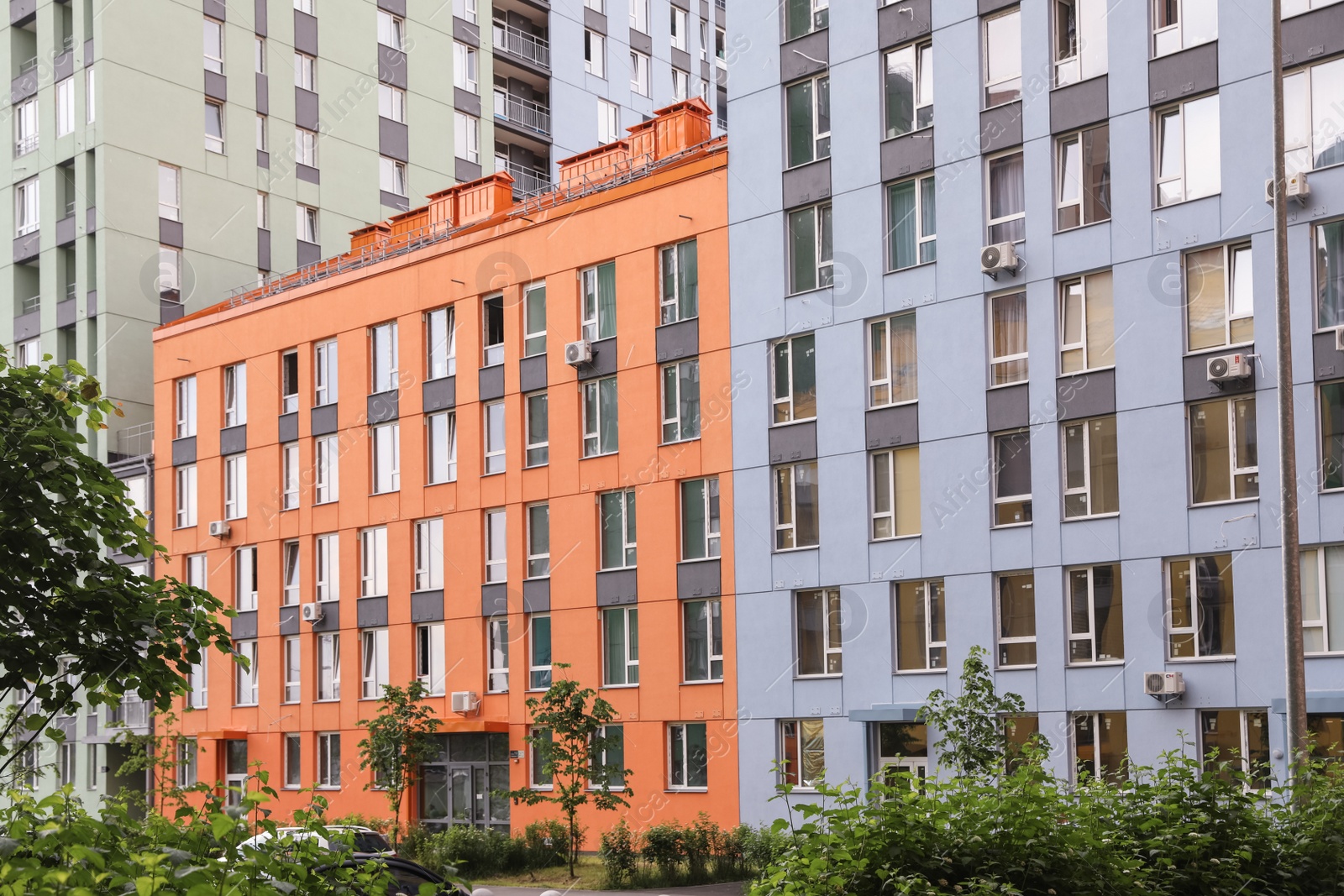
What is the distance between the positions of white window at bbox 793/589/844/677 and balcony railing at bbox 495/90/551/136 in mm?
36308

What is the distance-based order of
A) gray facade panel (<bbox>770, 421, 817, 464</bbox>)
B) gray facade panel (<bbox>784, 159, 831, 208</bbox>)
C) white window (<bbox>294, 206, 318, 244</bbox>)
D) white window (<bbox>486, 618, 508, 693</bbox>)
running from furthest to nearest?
white window (<bbox>294, 206, 318, 244</bbox>), white window (<bbox>486, 618, 508, 693</bbox>), gray facade panel (<bbox>784, 159, 831, 208</bbox>), gray facade panel (<bbox>770, 421, 817, 464</bbox>)

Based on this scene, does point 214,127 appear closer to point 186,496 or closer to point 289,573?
point 186,496

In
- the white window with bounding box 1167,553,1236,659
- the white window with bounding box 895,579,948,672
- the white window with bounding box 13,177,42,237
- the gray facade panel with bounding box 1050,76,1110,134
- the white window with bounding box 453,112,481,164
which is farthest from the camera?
the white window with bounding box 453,112,481,164

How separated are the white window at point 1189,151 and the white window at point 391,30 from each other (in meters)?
A: 40.5

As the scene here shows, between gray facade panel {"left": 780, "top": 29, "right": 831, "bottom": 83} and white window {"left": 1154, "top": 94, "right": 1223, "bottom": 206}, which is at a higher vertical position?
gray facade panel {"left": 780, "top": 29, "right": 831, "bottom": 83}

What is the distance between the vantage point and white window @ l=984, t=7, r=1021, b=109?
3350 centimetres

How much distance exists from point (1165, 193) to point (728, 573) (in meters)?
13.5

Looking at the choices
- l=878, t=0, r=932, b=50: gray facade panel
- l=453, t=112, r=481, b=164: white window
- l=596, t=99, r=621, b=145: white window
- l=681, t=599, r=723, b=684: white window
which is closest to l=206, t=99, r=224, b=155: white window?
l=453, t=112, r=481, b=164: white window

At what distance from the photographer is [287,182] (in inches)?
2367

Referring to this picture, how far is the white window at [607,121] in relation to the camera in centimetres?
6800

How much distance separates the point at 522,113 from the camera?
6725 centimetres

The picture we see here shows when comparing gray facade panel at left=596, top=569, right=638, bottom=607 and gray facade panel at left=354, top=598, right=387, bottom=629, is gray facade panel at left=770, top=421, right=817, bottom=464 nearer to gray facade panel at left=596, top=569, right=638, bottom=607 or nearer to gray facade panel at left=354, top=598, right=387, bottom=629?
gray facade panel at left=596, top=569, right=638, bottom=607

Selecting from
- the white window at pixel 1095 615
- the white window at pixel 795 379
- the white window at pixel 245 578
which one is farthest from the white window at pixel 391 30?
the white window at pixel 1095 615

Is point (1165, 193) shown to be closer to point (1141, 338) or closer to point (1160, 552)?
point (1141, 338)
